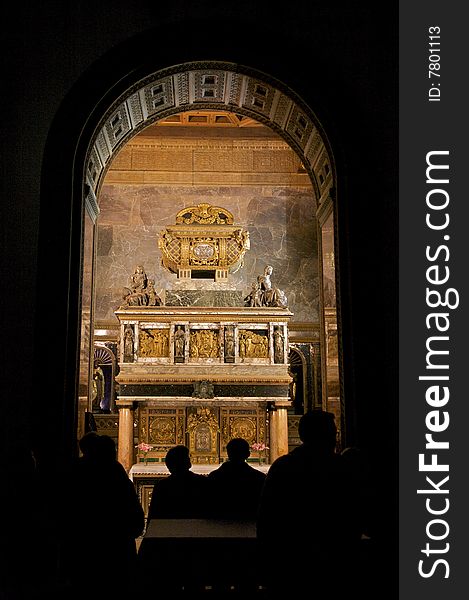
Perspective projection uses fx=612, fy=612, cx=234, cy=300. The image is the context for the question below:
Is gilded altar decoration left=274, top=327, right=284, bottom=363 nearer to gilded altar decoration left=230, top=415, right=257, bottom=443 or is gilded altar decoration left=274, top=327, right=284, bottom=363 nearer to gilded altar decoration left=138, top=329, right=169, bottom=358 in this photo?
gilded altar decoration left=230, top=415, right=257, bottom=443

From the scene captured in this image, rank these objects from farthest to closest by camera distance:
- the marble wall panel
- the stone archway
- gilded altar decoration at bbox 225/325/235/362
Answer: the marble wall panel → gilded altar decoration at bbox 225/325/235/362 → the stone archway

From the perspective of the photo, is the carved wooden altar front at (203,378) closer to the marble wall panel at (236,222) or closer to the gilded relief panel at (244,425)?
the gilded relief panel at (244,425)

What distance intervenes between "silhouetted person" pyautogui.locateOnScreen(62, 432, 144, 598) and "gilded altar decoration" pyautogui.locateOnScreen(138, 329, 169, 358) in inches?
335

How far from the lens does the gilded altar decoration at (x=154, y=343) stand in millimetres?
12789

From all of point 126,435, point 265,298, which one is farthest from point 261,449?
point 265,298

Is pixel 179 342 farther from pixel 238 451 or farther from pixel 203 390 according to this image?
pixel 238 451

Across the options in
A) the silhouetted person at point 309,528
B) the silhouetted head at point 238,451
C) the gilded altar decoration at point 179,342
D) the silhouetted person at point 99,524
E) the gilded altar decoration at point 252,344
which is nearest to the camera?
the silhouetted person at point 309,528

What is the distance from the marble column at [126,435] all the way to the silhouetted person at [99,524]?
801cm

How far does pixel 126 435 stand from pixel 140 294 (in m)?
2.99

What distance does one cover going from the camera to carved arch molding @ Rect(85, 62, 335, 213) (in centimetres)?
712

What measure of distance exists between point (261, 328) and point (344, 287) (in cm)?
667

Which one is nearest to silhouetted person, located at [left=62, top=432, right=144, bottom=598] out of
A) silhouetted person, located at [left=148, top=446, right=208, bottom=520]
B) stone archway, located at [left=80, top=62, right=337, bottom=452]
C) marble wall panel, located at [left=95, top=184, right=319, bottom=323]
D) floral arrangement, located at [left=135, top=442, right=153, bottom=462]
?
silhouetted person, located at [left=148, top=446, right=208, bottom=520]

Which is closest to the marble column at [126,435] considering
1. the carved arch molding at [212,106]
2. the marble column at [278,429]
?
the marble column at [278,429]

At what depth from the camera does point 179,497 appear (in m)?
4.98
